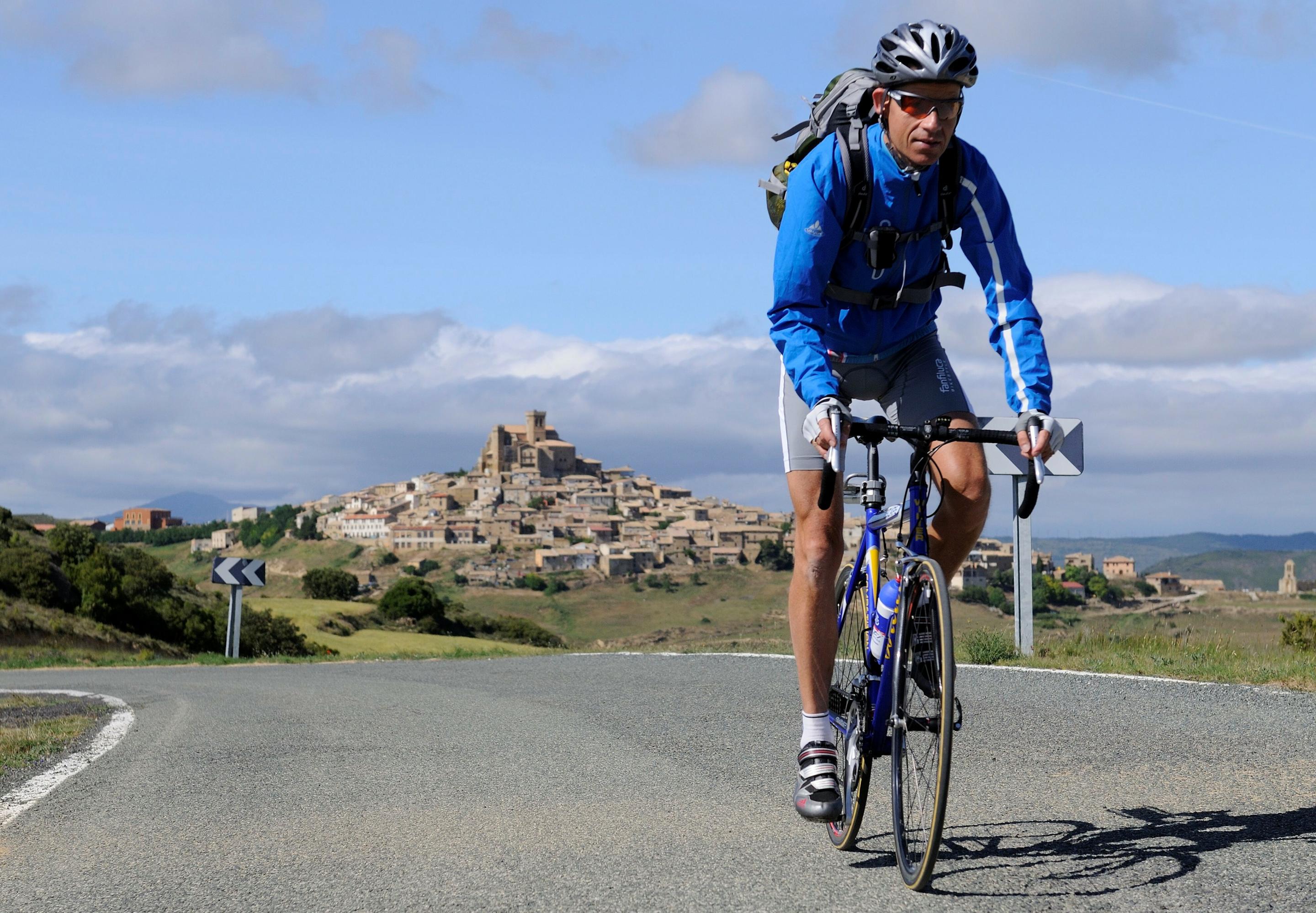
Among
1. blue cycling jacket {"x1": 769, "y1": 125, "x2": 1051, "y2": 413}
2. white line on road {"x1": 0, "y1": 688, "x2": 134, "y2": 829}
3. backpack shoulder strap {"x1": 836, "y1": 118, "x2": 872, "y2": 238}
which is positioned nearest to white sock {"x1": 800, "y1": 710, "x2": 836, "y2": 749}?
blue cycling jacket {"x1": 769, "y1": 125, "x2": 1051, "y2": 413}

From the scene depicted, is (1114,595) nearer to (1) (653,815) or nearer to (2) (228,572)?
(2) (228,572)

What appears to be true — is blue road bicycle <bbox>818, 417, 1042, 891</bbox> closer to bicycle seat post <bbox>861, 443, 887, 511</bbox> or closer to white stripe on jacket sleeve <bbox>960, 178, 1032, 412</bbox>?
bicycle seat post <bbox>861, 443, 887, 511</bbox>

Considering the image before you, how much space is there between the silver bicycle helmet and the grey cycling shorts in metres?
0.88

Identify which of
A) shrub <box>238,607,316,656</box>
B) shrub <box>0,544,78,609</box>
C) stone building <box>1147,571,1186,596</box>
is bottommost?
stone building <box>1147,571,1186,596</box>

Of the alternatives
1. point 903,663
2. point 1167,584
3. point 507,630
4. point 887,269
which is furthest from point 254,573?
point 1167,584

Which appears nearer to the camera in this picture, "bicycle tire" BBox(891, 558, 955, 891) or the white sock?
"bicycle tire" BBox(891, 558, 955, 891)

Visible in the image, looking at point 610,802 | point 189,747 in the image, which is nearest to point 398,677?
point 189,747

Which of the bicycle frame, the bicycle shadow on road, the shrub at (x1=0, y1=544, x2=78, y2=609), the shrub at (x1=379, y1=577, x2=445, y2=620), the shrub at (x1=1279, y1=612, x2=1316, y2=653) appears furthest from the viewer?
the shrub at (x1=379, y1=577, x2=445, y2=620)

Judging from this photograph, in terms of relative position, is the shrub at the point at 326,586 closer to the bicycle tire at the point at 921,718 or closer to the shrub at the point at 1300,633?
the shrub at the point at 1300,633

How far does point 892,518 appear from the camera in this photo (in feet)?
13.6

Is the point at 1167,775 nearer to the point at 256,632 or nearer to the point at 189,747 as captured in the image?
the point at 189,747

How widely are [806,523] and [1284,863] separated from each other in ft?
5.56

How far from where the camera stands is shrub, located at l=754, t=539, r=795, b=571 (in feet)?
562

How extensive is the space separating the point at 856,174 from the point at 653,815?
234cm
